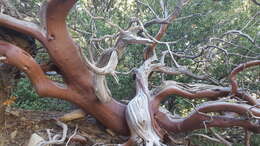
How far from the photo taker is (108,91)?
3297mm

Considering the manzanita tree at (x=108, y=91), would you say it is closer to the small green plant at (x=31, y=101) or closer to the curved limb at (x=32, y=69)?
the curved limb at (x=32, y=69)

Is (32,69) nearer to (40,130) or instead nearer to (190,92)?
(40,130)

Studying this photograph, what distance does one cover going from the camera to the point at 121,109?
345cm

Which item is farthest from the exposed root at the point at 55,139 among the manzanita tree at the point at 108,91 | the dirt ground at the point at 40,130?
the manzanita tree at the point at 108,91

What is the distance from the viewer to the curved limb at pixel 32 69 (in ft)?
9.11

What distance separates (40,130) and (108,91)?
1.03 m

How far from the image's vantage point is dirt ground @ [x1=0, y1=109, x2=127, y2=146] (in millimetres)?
3283

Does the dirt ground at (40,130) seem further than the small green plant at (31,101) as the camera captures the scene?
No

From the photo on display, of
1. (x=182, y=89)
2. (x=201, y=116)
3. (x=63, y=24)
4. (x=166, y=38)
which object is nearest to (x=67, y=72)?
(x=63, y=24)

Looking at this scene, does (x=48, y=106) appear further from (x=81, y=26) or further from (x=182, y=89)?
(x=182, y=89)

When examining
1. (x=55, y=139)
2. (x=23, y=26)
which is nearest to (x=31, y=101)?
(x=55, y=139)

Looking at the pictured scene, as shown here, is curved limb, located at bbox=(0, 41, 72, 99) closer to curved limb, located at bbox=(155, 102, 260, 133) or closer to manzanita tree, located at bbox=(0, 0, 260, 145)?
manzanita tree, located at bbox=(0, 0, 260, 145)

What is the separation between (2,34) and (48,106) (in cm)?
274

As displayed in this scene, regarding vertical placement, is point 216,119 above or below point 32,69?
below
